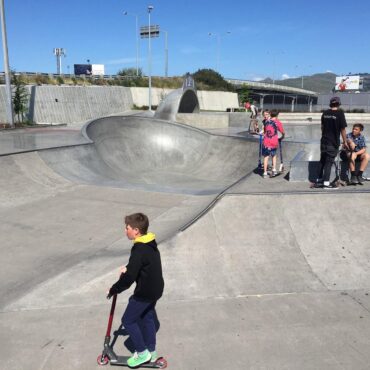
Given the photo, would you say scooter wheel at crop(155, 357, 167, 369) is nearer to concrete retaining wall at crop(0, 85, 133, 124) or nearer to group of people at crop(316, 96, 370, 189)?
group of people at crop(316, 96, 370, 189)

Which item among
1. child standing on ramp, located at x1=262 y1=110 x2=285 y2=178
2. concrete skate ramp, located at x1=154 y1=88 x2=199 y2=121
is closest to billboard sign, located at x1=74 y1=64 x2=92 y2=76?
concrete skate ramp, located at x1=154 y1=88 x2=199 y2=121

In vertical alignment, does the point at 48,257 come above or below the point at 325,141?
below

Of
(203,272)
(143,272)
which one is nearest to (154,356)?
(143,272)

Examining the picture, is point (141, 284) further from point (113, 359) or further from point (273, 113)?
point (273, 113)

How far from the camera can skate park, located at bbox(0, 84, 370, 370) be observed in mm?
3834

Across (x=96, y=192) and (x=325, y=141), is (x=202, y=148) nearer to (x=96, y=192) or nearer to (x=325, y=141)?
(x=96, y=192)

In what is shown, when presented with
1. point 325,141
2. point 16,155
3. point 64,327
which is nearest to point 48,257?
point 64,327

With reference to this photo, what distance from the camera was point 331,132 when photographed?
24.1 ft

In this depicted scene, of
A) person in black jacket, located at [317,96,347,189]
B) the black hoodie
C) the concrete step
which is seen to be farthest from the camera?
the concrete step

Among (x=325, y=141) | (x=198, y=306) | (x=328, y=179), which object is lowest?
(x=198, y=306)

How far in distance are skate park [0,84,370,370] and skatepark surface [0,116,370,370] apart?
0.06 feet

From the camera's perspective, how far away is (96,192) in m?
9.88

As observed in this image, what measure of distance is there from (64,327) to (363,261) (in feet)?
14.0

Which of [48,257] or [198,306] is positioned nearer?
[198,306]
